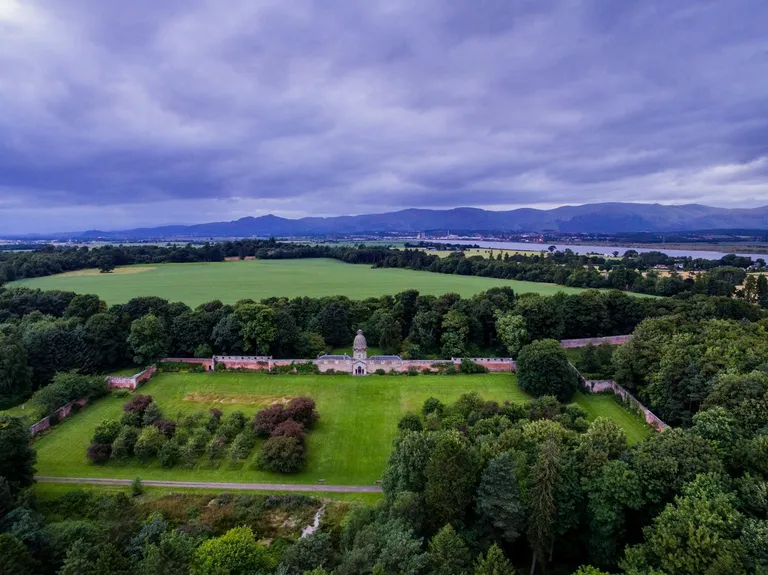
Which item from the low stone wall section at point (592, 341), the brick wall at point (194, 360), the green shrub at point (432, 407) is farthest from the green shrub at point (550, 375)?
the brick wall at point (194, 360)

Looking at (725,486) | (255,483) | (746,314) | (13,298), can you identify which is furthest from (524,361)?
(13,298)

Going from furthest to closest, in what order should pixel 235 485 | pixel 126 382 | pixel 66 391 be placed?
pixel 126 382 < pixel 66 391 < pixel 235 485

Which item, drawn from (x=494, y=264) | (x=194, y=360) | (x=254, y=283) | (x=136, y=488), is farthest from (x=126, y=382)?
(x=494, y=264)

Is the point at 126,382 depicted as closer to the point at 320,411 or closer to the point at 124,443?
the point at 124,443

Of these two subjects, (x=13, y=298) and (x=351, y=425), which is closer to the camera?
(x=351, y=425)

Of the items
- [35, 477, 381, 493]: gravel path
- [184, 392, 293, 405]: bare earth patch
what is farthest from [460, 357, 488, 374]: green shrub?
[35, 477, 381, 493]: gravel path

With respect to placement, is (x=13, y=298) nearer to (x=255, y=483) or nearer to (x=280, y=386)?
(x=280, y=386)

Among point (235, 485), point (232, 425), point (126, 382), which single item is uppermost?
point (126, 382)
